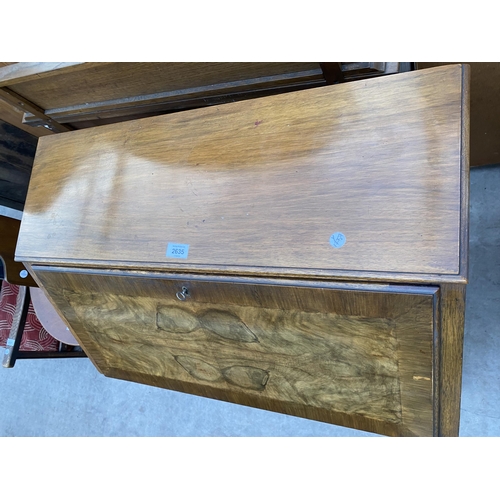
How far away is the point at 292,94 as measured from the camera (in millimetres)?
894

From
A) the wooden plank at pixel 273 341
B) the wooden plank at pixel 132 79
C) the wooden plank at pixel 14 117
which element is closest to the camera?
the wooden plank at pixel 273 341

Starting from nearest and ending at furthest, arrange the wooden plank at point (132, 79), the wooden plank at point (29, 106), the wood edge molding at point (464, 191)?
the wood edge molding at point (464, 191) < the wooden plank at point (132, 79) < the wooden plank at point (29, 106)

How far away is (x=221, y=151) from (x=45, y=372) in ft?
5.37

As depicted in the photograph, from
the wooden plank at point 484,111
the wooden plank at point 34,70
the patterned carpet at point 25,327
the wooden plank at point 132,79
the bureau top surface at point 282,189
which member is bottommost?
the patterned carpet at point 25,327

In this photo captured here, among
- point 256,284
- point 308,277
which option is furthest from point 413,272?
point 256,284

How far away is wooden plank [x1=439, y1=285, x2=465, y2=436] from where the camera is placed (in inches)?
27.8

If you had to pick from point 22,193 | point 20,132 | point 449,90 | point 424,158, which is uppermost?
point 20,132

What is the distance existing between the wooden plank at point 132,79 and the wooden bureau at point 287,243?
134 mm

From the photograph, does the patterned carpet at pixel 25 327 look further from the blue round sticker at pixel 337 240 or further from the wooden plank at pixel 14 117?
the blue round sticker at pixel 337 240

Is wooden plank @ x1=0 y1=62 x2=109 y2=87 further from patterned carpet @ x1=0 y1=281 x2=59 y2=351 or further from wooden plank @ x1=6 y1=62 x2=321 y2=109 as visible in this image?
patterned carpet @ x1=0 y1=281 x2=59 y2=351

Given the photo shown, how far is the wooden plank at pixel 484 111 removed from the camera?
1.25 meters

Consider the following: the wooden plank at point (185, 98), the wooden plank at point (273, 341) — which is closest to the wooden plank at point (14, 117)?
the wooden plank at point (185, 98)

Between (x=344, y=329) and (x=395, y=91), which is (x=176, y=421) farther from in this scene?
(x=395, y=91)

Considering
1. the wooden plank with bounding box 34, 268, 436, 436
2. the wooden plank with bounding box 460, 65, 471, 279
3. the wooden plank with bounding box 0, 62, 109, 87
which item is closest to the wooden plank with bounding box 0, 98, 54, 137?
the wooden plank with bounding box 0, 62, 109, 87
